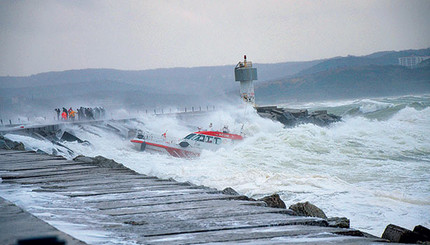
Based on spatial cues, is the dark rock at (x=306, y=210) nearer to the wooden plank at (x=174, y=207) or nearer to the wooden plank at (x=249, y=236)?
the wooden plank at (x=174, y=207)

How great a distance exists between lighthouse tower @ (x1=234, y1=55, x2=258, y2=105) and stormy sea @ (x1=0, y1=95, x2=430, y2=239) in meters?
4.90

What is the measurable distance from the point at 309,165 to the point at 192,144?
21.1ft

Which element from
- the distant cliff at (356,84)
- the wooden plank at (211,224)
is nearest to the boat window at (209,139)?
the wooden plank at (211,224)

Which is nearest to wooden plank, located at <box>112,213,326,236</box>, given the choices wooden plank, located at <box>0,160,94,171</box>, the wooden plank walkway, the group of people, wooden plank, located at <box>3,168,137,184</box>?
the wooden plank walkway

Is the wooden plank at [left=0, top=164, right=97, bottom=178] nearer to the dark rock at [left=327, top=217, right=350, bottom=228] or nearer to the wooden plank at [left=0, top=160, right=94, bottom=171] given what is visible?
the wooden plank at [left=0, top=160, right=94, bottom=171]

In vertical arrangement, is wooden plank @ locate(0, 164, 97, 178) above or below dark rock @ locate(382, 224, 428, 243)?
above

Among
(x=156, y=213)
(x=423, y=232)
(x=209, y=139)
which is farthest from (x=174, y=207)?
(x=209, y=139)

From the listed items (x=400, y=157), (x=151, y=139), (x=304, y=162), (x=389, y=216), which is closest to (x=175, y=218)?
(x=389, y=216)

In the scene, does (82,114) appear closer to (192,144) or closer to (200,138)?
(192,144)

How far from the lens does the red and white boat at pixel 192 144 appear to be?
71.3 ft

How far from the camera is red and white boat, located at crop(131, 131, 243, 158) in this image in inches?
855

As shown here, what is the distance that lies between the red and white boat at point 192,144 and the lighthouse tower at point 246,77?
17.2 m

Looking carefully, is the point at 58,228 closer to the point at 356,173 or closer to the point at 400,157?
the point at 356,173

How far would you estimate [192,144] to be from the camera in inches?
861
